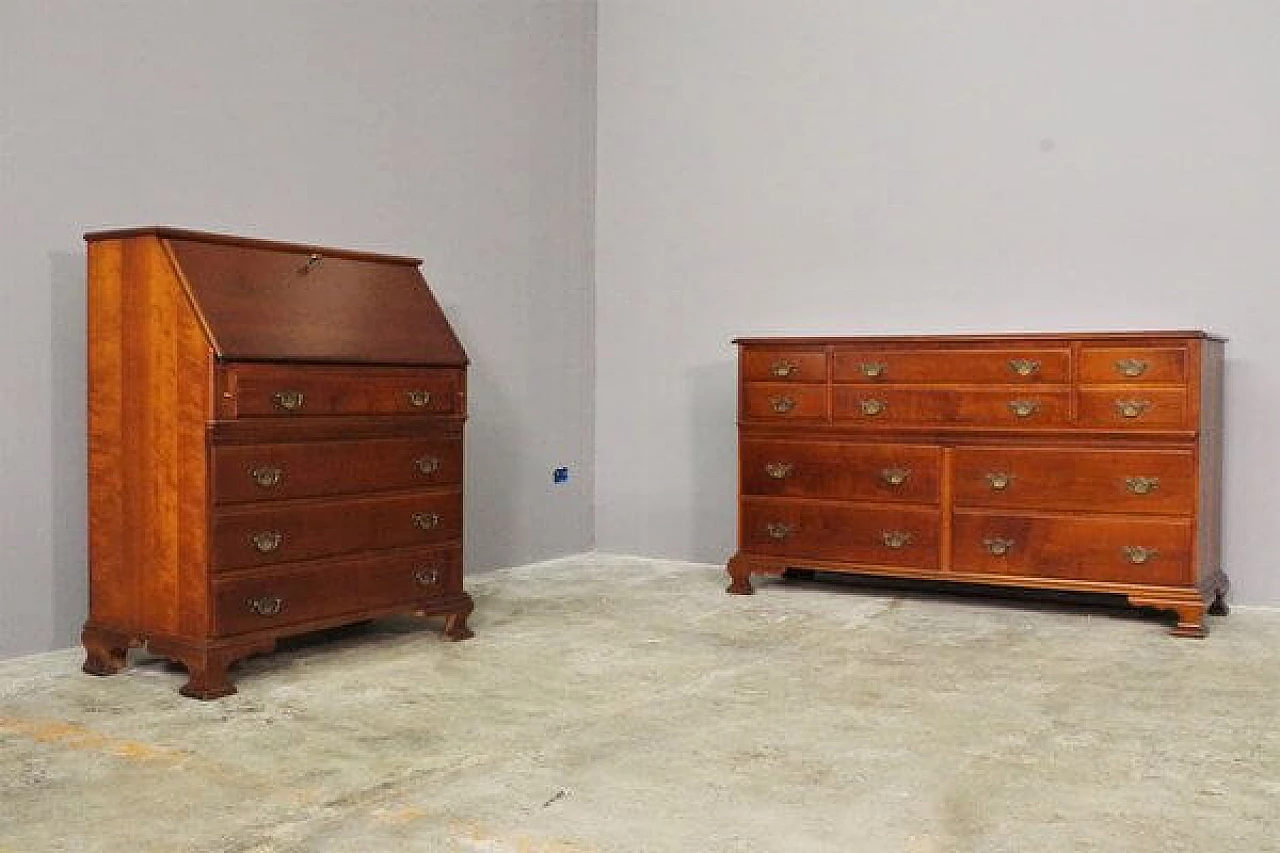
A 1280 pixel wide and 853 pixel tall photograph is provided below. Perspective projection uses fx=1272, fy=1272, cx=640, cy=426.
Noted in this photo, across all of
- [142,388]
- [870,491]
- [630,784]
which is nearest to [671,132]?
[870,491]

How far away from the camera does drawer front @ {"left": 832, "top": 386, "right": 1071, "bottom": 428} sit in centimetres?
454

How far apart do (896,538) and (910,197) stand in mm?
1540

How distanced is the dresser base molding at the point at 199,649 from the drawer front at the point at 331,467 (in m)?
0.37

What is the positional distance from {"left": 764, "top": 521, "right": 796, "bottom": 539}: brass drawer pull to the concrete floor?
63 centimetres

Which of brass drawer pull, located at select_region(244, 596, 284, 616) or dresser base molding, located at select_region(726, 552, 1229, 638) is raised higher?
brass drawer pull, located at select_region(244, 596, 284, 616)

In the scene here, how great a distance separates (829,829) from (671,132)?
4.23 m

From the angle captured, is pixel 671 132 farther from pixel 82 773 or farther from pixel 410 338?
pixel 82 773

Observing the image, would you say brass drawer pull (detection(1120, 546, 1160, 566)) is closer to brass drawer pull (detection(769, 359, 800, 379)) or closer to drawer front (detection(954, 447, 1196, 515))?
drawer front (detection(954, 447, 1196, 515))

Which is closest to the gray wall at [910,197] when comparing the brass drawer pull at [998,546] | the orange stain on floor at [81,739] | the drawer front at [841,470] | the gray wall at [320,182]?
the gray wall at [320,182]

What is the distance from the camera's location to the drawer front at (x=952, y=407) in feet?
14.9

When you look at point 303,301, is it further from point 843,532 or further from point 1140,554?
point 1140,554

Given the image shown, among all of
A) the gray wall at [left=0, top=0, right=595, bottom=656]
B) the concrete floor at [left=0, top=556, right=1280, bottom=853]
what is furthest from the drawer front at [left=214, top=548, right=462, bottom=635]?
the gray wall at [left=0, top=0, right=595, bottom=656]

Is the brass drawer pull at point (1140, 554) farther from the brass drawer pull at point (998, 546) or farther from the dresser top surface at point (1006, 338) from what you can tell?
the dresser top surface at point (1006, 338)

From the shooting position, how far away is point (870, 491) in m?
4.84
